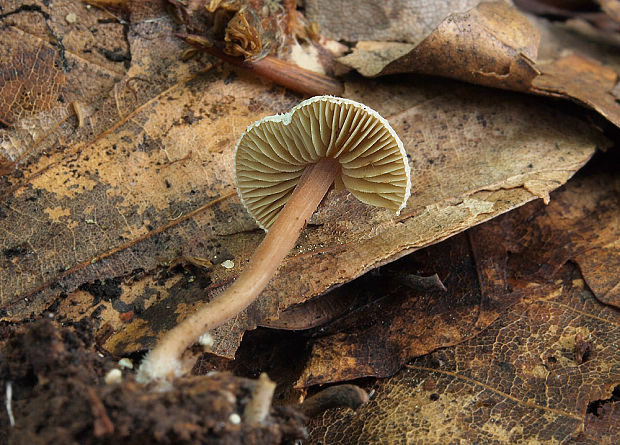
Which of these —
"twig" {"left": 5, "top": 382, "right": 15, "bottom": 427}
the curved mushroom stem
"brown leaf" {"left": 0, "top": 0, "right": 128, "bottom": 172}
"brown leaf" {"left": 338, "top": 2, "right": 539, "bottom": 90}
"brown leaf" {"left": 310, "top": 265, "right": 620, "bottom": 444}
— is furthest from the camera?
"brown leaf" {"left": 338, "top": 2, "right": 539, "bottom": 90}

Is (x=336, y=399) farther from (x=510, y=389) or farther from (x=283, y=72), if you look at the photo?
(x=283, y=72)

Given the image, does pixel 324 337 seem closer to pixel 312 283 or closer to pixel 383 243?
pixel 312 283

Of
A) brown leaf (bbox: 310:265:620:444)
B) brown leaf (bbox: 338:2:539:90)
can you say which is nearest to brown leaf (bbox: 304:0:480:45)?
brown leaf (bbox: 338:2:539:90)

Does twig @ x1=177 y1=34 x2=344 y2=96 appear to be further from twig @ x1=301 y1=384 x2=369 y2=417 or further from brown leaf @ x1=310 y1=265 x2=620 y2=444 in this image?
twig @ x1=301 y1=384 x2=369 y2=417

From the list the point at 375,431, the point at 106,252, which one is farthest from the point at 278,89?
the point at 375,431

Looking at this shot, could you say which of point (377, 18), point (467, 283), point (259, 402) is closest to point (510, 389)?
point (467, 283)

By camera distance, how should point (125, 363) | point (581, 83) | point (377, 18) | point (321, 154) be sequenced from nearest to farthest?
point (125, 363)
point (321, 154)
point (581, 83)
point (377, 18)

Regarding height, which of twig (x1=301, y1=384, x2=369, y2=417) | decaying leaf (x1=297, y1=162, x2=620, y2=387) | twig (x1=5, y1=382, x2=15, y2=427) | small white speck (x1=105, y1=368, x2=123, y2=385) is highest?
twig (x1=5, y1=382, x2=15, y2=427)
